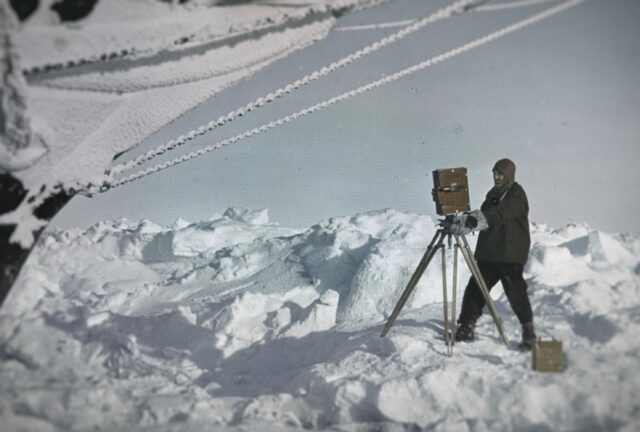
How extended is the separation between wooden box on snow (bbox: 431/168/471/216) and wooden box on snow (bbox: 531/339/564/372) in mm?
1221

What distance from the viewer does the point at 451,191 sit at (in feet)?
11.9

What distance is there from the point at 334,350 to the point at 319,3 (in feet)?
10.3

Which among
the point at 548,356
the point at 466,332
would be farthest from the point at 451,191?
the point at 548,356

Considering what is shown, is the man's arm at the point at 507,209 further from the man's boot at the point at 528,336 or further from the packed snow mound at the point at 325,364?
the packed snow mound at the point at 325,364

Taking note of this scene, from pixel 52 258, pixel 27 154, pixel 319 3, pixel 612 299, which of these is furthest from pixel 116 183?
pixel 52 258

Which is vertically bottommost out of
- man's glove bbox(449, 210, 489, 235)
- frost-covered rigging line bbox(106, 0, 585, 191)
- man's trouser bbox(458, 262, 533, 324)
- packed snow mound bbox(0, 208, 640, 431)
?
packed snow mound bbox(0, 208, 640, 431)

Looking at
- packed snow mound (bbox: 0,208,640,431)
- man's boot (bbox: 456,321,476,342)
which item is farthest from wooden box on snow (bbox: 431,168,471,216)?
packed snow mound (bbox: 0,208,640,431)

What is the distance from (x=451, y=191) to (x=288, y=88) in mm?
1617

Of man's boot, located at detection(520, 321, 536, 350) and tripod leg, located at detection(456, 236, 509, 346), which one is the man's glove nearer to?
tripod leg, located at detection(456, 236, 509, 346)

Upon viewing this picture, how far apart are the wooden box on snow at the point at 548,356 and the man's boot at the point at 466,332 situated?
0.84 metres

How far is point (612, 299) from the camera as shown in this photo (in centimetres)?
376

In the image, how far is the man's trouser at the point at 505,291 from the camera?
342 centimetres

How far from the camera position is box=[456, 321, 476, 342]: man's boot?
3.78m

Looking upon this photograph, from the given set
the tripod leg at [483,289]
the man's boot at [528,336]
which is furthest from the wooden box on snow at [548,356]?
the tripod leg at [483,289]
